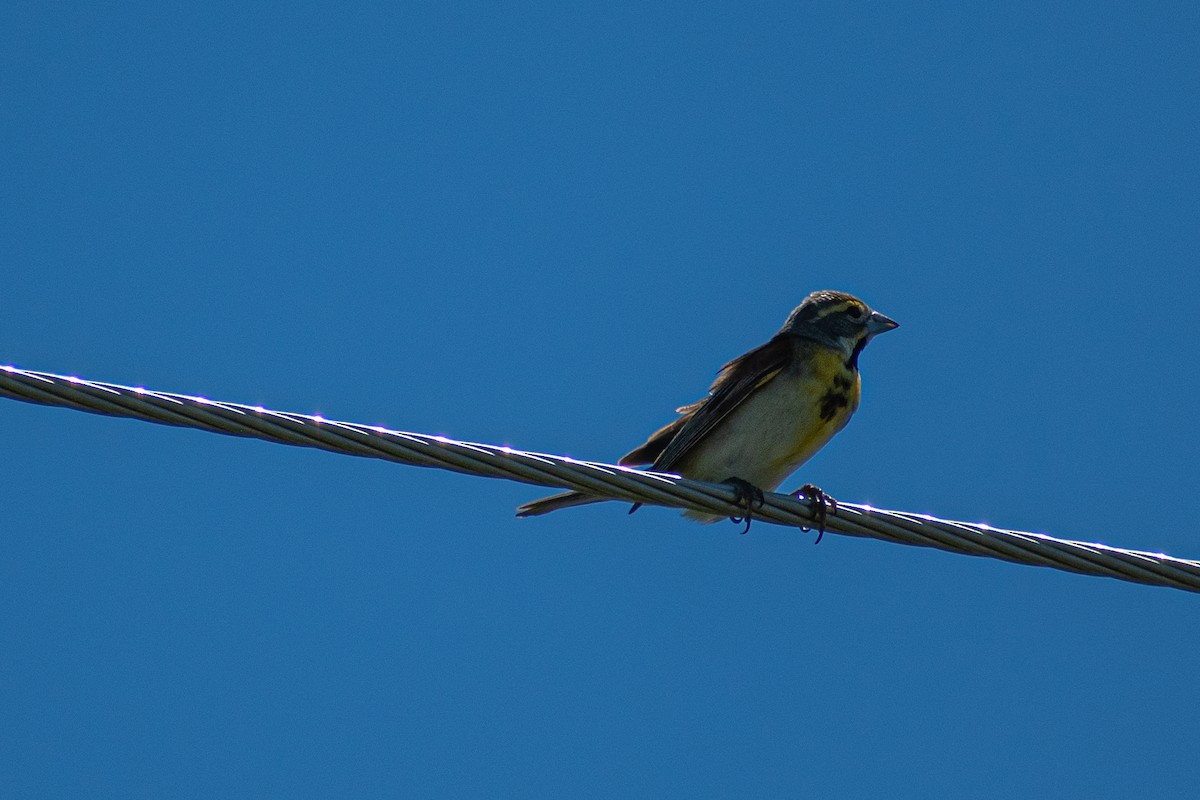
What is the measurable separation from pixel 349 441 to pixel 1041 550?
2539mm

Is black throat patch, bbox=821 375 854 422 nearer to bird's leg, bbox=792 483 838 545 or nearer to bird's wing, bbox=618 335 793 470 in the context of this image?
bird's wing, bbox=618 335 793 470

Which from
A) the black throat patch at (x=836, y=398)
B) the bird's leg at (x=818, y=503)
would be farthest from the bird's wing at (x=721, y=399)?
the bird's leg at (x=818, y=503)

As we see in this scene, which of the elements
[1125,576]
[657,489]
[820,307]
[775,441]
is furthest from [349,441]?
[820,307]

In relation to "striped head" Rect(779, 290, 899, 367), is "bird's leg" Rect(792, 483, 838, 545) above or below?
below

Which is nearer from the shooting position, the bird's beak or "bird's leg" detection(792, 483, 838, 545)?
"bird's leg" detection(792, 483, 838, 545)

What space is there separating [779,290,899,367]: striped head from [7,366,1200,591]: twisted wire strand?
3.27 m

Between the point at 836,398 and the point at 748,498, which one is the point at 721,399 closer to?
the point at 836,398

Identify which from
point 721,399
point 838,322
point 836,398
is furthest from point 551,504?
point 838,322

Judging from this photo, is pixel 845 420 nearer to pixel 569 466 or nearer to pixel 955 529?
pixel 955 529

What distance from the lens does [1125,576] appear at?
5.71m

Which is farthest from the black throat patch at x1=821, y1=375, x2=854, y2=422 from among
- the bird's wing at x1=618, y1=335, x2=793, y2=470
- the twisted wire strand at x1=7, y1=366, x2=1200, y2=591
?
the twisted wire strand at x1=7, y1=366, x2=1200, y2=591

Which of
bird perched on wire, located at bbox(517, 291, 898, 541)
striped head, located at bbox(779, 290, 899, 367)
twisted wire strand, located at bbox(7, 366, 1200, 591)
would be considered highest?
striped head, located at bbox(779, 290, 899, 367)

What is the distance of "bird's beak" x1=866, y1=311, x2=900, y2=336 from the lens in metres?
9.84

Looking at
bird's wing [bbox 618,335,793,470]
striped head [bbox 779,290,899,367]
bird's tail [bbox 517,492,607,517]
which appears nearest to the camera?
bird's tail [bbox 517,492,607,517]
